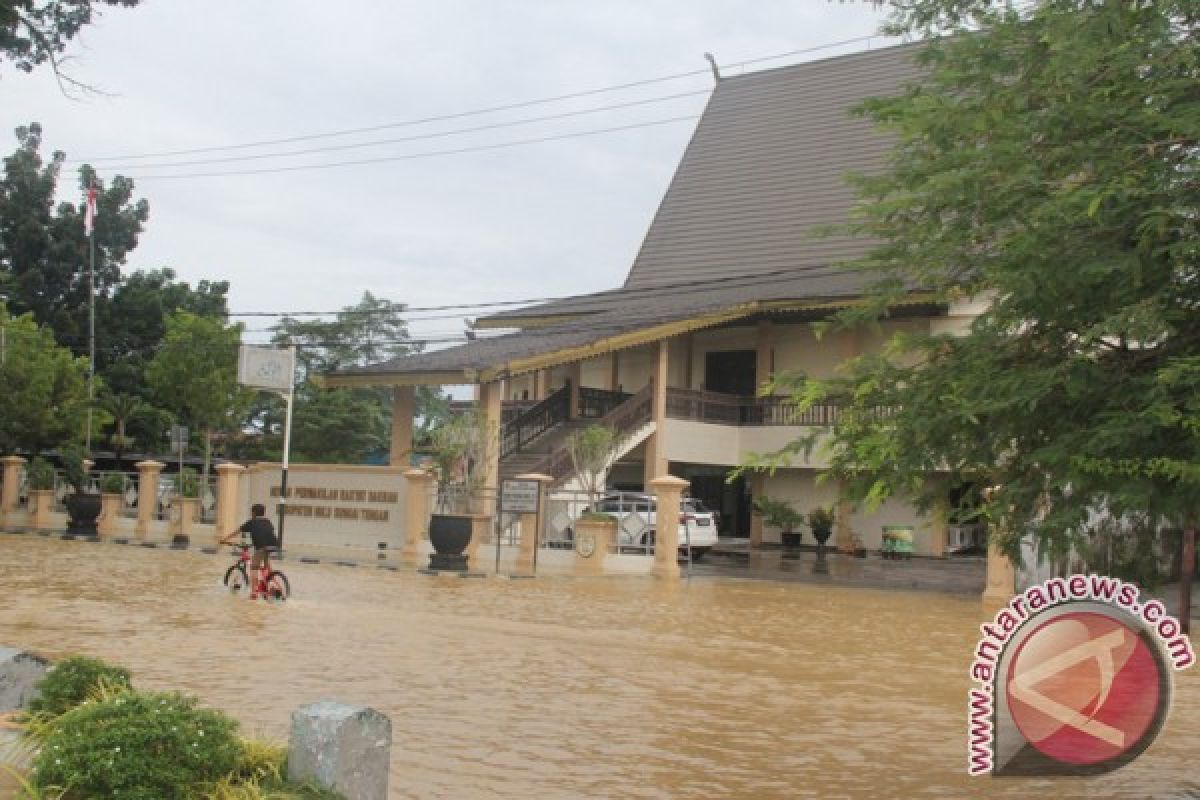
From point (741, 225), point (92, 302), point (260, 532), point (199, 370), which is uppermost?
point (741, 225)

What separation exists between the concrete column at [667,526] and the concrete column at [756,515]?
9.99 m

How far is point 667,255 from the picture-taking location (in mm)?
39375

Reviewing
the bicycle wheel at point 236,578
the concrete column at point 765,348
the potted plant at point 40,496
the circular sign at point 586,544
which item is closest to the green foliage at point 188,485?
the potted plant at point 40,496

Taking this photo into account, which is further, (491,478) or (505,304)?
(505,304)

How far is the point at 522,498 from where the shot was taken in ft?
88.5

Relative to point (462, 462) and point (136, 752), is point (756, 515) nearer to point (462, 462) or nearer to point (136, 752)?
point (462, 462)

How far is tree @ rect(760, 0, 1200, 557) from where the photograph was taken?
656 cm

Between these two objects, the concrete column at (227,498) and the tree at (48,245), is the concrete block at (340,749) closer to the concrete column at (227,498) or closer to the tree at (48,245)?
the concrete column at (227,498)

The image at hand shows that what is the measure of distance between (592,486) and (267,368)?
7540 mm

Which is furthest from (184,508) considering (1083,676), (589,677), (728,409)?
(1083,676)

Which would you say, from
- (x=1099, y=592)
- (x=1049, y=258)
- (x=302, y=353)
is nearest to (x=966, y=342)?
(x=1049, y=258)

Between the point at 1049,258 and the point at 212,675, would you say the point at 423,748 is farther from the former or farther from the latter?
the point at 1049,258

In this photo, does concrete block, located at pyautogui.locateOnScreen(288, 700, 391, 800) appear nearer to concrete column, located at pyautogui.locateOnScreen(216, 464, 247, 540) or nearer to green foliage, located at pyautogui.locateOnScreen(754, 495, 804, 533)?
concrete column, located at pyautogui.locateOnScreen(216, 464, 247, 540)

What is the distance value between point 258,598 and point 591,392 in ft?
60.7
